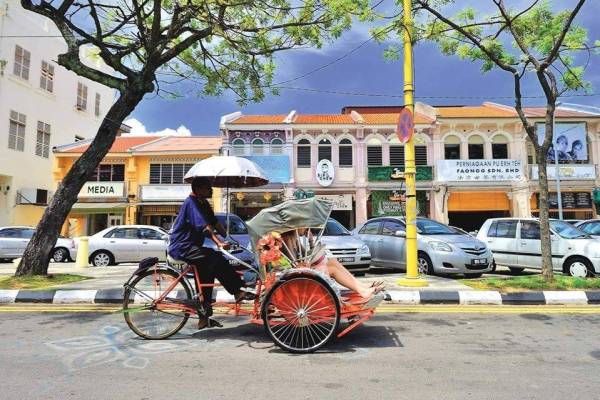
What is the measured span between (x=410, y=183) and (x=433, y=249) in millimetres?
2533

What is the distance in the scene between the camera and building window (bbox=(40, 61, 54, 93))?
28.4m

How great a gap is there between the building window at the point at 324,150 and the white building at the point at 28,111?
13536 millimetres

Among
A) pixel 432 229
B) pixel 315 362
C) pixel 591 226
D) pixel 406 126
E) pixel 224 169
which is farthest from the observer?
pixel 591 226

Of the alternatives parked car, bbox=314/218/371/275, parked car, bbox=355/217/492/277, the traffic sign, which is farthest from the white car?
the traffic sign

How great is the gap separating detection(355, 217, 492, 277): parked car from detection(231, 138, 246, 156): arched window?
15643 millimetres

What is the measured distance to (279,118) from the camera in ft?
91.4

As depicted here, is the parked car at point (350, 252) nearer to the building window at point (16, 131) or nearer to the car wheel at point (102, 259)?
the car wheel at point (102, 259)

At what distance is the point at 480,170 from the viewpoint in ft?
84.4

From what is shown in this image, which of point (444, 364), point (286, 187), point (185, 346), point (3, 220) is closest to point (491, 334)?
point (444, 364)

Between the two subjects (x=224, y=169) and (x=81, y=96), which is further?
(x=81, y=96)

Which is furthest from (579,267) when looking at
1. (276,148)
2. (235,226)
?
(276,148)

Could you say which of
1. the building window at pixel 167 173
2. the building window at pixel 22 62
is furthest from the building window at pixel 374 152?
the building window at pixel 22 62

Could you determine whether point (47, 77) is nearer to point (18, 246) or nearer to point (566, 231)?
point (18, 246)

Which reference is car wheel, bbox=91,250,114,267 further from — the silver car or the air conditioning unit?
the air conditioning unit
